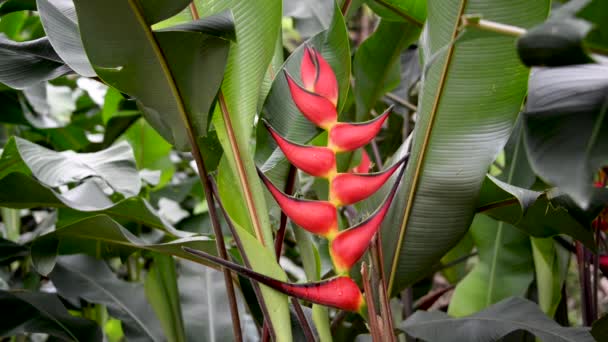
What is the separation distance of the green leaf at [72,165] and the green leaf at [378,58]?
0.36m

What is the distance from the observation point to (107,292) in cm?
92

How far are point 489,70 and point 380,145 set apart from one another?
805mm

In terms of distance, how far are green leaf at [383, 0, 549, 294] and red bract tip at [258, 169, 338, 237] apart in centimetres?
20

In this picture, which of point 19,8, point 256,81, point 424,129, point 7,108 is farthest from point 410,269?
point 7,108

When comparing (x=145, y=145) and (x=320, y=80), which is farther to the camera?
(x=145, y=145)

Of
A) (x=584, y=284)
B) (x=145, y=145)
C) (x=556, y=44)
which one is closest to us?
(x=556, y=44)

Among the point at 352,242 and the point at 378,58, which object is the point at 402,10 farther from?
the point at 352,242

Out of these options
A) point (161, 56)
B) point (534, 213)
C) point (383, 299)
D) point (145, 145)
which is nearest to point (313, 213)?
point (383, 299)

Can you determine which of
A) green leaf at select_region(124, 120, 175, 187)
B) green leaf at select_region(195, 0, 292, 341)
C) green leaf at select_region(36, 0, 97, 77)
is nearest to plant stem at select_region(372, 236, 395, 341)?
green leaf at select_region(195, 0, 292, 341)

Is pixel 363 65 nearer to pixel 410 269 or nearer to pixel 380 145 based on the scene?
pixel 410 269

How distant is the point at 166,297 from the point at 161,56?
39 cm

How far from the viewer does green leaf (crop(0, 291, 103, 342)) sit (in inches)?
33.1

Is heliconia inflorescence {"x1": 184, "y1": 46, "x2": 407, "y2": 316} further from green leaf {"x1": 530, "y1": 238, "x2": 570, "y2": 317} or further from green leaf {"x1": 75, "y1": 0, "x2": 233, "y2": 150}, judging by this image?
green leaf {"x1": 530, "y1": 238, "x2": 570, "y2": 317}

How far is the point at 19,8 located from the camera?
828 mm
